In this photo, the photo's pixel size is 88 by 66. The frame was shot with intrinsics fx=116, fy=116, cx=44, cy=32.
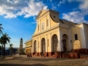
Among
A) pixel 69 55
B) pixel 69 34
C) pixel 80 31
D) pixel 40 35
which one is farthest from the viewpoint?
pixel 40 35

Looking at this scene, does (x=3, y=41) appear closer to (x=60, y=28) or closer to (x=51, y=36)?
(x=51, y=36)

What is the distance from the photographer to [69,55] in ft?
77.5

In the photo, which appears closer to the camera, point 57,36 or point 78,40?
point 78,40

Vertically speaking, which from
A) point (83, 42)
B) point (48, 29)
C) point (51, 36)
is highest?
point (48, 29)

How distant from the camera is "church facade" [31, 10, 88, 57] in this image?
25.6 metres

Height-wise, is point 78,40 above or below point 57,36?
below

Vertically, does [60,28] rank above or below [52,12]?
below

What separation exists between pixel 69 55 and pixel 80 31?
243 inches

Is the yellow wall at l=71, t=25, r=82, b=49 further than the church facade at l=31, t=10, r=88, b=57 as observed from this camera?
Yes

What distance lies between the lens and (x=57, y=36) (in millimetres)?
27562

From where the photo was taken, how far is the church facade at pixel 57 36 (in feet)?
84.1

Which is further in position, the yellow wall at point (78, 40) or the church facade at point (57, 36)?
the yellow wall at point (78, 40)

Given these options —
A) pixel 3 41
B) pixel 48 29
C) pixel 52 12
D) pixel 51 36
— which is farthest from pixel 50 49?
pixel 3 41

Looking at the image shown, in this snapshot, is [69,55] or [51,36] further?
[51,36]
